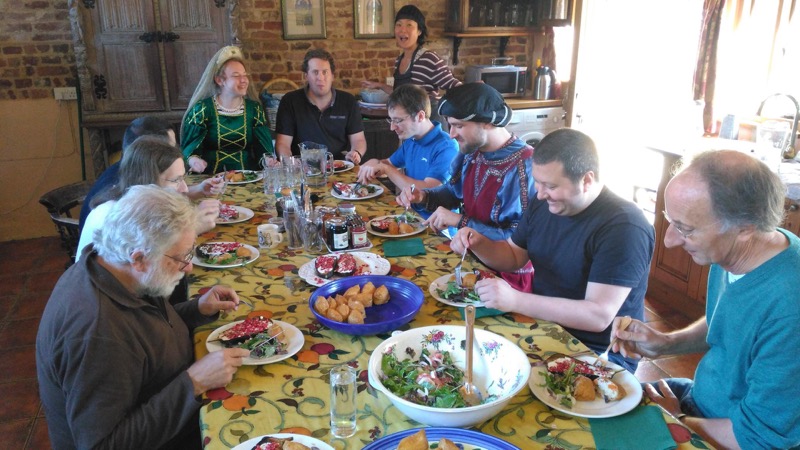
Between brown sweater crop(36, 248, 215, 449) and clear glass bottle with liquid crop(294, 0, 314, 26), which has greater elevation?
clear glass bottle with liquid crop(294, 0, 314, 26)

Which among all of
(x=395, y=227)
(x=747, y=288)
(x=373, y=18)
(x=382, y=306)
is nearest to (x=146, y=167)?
(x=395, y=227)

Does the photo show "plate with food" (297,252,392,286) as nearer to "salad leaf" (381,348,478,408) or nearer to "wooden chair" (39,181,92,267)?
"salad leaf" (381,348,478,408)

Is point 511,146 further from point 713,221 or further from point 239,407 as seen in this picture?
point 239,407

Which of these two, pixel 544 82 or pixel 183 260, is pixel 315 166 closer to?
pixel 183 260

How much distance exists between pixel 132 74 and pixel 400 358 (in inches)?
147

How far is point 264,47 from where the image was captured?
4.91m

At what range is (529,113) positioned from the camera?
530cm

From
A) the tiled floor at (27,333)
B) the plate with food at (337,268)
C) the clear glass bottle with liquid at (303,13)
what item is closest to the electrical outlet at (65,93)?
the tiled floor at (27,333)

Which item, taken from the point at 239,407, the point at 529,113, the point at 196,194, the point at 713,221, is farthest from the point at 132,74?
the point at 713,221

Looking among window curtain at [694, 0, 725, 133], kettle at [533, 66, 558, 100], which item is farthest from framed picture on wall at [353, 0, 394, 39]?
window curtain at [694, 0, 725, 133]

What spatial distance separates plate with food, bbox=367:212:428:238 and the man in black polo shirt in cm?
128

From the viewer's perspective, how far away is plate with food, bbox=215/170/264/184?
3.28 metres

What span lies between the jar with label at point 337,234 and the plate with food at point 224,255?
28 cm

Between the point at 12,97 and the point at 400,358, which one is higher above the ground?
the point at 12,97
